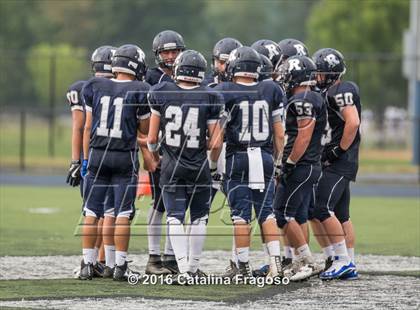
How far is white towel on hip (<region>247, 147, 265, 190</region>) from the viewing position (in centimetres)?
947

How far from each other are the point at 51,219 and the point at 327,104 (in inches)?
252

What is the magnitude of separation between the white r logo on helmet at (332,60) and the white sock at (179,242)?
2259mm

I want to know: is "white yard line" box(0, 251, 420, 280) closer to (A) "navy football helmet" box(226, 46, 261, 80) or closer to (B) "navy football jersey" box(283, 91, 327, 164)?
(B) "navy football jersey" box(283, 91, 327, 164)

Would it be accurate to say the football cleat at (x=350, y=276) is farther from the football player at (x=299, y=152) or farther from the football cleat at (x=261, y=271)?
the football cleat at (x=261, y=271)

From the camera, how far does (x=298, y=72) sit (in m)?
9.83

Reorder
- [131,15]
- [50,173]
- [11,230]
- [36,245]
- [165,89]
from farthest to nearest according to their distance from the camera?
[131,15]
[50,173]
[11,230]
[36,245]
[165,89]

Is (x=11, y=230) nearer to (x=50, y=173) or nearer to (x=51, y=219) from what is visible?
(x=51, y=219)

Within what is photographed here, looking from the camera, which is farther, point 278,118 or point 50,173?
point 50,173

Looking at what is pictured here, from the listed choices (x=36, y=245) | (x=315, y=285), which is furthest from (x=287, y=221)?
(x=36, y=245)

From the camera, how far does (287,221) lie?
32.5ft

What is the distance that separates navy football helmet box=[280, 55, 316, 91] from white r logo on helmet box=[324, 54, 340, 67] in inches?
11.2

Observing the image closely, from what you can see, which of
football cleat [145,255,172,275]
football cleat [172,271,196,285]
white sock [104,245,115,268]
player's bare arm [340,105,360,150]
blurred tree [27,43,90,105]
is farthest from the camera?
blurred tree [27,43,90,105]

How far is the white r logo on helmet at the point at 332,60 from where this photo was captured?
399 inches

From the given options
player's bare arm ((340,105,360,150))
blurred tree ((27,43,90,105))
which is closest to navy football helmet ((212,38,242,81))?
player's bare arm ((340,105,360,150))
